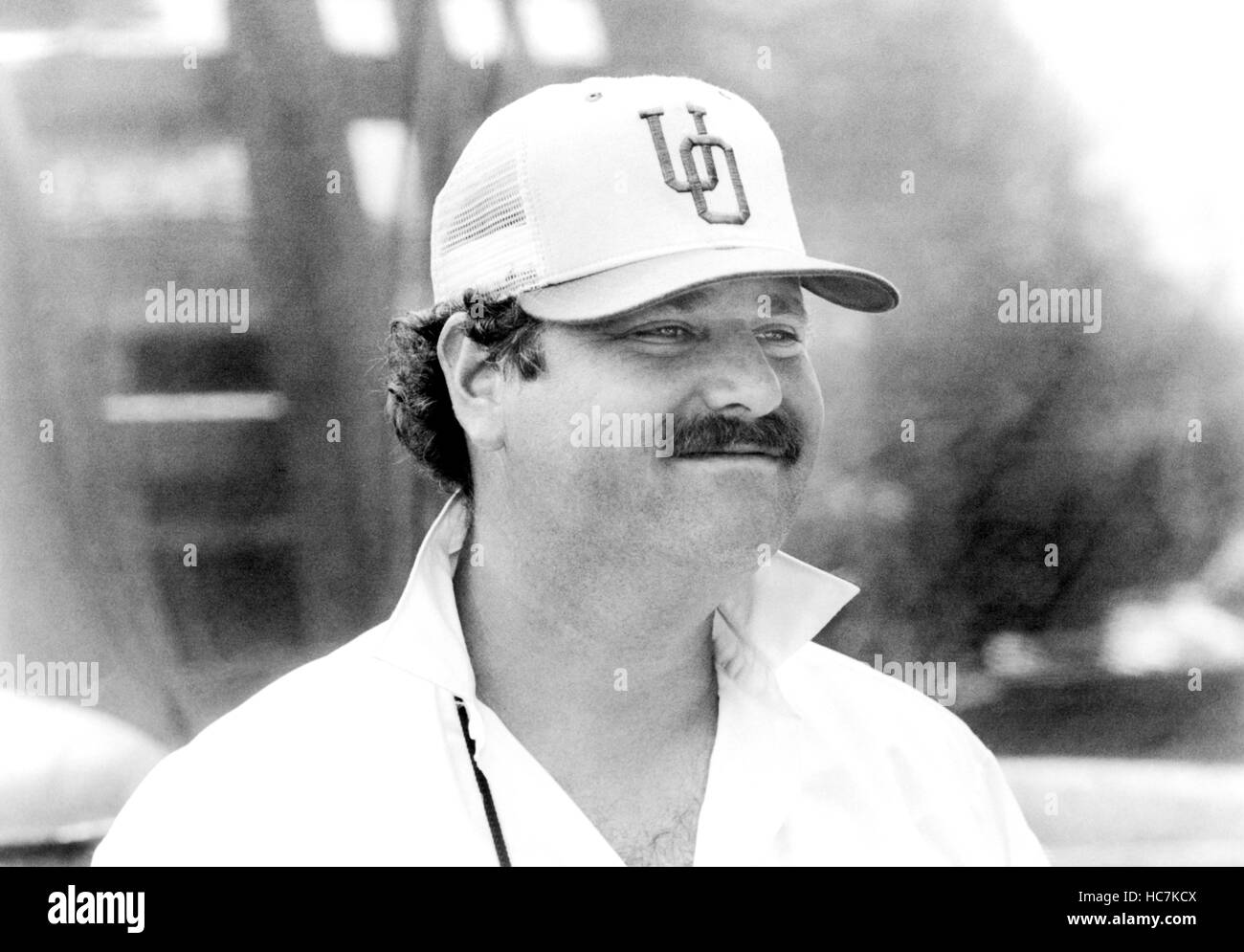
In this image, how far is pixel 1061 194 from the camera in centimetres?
225

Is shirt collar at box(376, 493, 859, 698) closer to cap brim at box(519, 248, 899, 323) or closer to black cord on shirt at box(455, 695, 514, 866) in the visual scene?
black cord on shirt at box(455, 695, 514, 866)

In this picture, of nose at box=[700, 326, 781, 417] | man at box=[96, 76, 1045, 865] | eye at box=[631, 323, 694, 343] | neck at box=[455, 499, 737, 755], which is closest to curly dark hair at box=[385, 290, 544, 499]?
man at box=[96, 76, 1045, 865]

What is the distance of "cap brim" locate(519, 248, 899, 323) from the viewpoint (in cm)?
185

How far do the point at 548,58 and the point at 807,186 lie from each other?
514 millimetres

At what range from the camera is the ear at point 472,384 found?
80.2 inches

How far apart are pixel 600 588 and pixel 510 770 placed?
0.32 meters

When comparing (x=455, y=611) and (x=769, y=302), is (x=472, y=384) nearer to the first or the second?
(x=455, y=611)

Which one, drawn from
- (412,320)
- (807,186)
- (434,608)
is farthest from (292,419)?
(807,186)

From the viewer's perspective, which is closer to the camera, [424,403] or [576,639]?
[576,639]

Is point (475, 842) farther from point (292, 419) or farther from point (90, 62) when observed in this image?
point (90, 62)

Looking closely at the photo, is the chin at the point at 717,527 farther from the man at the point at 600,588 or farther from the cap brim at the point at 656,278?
the cap brim at the point at 656,278

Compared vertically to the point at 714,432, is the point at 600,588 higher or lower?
lower

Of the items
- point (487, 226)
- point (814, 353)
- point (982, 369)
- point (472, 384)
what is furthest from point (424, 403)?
point (982, 369)

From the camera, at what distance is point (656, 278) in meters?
1.86
